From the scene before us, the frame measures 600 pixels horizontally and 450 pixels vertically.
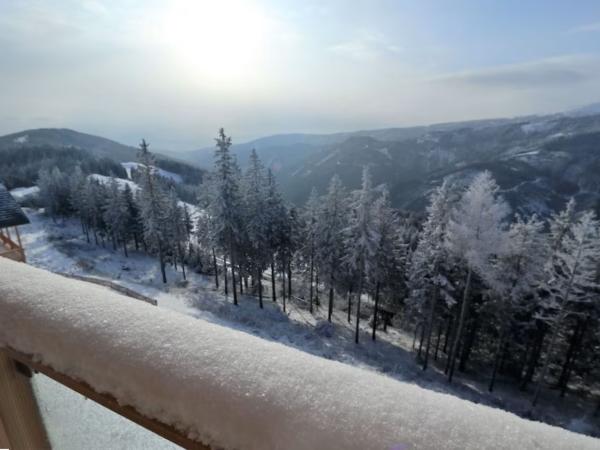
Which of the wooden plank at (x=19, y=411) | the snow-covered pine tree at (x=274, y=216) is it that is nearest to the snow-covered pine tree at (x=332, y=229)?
the snow-covered pine tree at (x=274, y=216)

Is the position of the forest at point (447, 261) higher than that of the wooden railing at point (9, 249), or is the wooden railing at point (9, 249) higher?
the wooden railing at point (9, 249)

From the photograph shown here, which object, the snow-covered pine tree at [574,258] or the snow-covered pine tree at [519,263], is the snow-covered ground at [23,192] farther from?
the snow-covered pine tree at [574,258]

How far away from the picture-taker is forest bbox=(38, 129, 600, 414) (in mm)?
17302

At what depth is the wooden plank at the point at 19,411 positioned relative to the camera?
1.74 meters

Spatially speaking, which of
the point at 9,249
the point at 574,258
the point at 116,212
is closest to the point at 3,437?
the point at 9,249

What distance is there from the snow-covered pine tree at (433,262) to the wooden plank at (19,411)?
63.6ft

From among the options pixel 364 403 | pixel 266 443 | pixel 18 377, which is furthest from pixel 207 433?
pixel 18 377

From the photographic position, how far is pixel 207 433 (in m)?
1.09

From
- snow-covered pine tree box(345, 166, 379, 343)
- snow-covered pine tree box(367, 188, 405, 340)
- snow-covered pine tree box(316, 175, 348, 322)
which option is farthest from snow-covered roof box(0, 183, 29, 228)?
snow-covered pine tree box(316, 175, 348, 322)

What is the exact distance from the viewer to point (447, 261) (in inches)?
792

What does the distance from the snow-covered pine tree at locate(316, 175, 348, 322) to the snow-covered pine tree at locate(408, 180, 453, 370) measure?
19.0 ft

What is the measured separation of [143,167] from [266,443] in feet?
99.4

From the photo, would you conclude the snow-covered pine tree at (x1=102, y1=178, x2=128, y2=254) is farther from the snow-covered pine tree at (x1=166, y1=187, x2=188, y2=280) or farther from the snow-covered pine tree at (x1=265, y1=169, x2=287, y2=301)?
the snow-covered pine tree at (x1=265, y1=169, x2=287, y2=301)

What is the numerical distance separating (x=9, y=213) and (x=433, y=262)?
63.9ft
